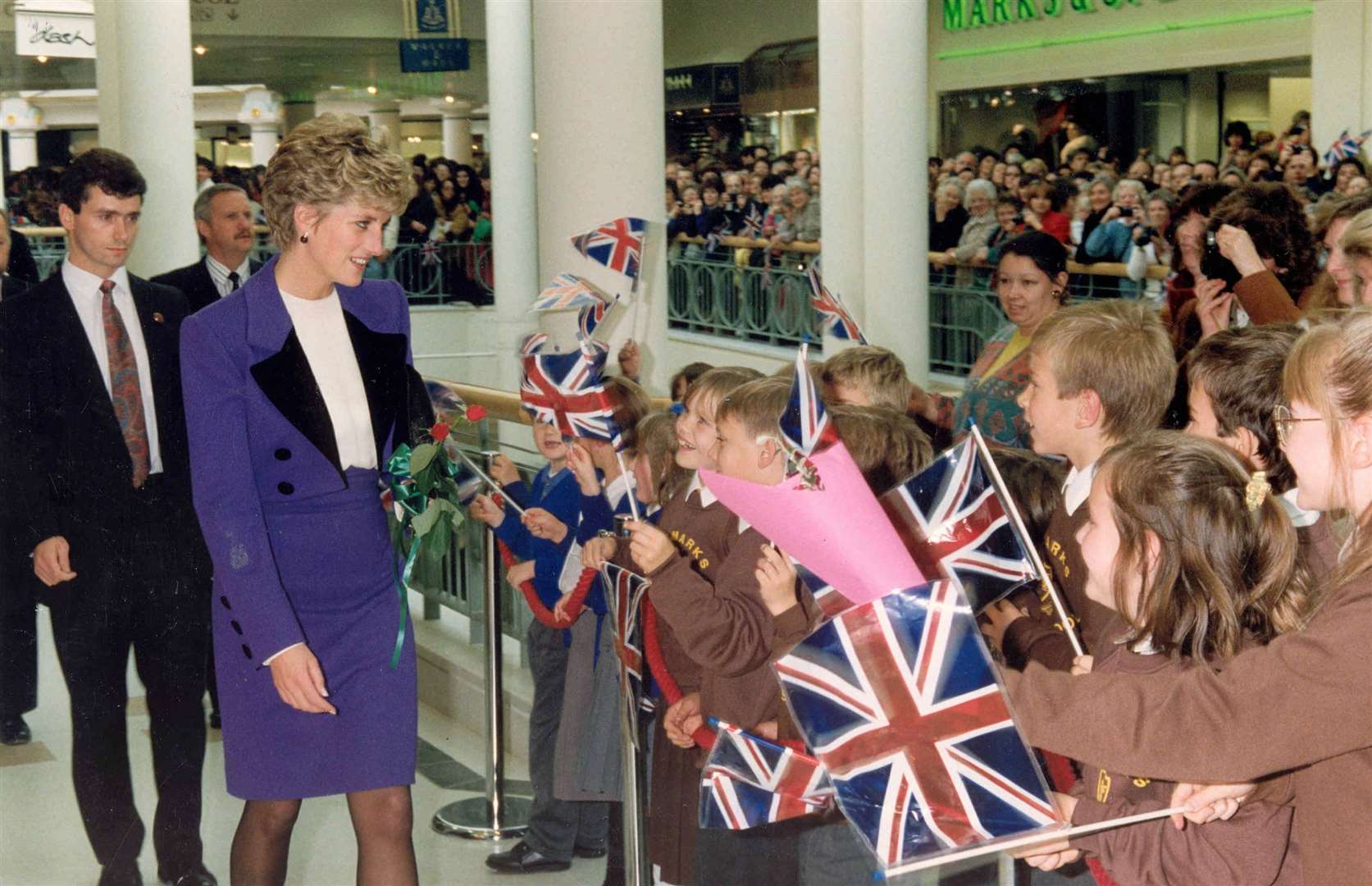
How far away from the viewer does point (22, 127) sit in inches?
323

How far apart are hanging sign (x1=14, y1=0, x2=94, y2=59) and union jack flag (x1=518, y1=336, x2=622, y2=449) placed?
410 centimetres

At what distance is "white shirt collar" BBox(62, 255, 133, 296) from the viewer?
3744mm

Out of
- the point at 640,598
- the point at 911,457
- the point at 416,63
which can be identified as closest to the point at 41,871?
the point at 640,598

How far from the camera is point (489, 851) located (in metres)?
4.25

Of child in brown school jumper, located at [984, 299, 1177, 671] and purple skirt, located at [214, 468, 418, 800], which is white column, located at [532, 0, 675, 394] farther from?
child in brown school jumper, located at [984, 299, 1177, 671]

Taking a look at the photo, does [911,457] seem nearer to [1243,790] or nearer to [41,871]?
[1243,790]

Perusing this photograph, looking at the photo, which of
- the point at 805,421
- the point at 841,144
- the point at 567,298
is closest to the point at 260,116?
the point at 841,144

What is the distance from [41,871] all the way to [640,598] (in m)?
1.92

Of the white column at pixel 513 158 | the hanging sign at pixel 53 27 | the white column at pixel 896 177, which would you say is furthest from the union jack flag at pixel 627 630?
the white column at pixel 513 158

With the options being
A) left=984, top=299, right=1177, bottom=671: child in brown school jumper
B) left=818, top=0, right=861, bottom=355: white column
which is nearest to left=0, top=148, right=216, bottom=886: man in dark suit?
left=984, top=299, right=1177, bottom=671: child in brown school jumper

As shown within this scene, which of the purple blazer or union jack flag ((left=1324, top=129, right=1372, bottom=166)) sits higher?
union jack flag ((left=1324, top=129, right=1372, bottom=166))

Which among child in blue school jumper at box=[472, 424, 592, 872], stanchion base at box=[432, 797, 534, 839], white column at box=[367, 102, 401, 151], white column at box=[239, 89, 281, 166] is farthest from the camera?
white column at box=[367, 102, 401, 151]

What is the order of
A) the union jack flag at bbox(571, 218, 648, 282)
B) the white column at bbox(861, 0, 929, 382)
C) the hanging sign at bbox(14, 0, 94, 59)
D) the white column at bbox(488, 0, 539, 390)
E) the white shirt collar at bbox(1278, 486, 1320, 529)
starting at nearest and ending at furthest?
the white shirt collar at bbox(1278, 486, 1320, 529) → the union jack flag at bbox(571, 218, 648, 282) → the hanging sign at bbox(14, 0, 94, 59) → the white column at bbox(861, 0, 929, 382) → the white column at bbox(488, 0, 539, 390)

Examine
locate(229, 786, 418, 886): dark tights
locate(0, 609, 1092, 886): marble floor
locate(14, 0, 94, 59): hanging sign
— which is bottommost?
locate(0, 609, 1092, 886): marble floor
